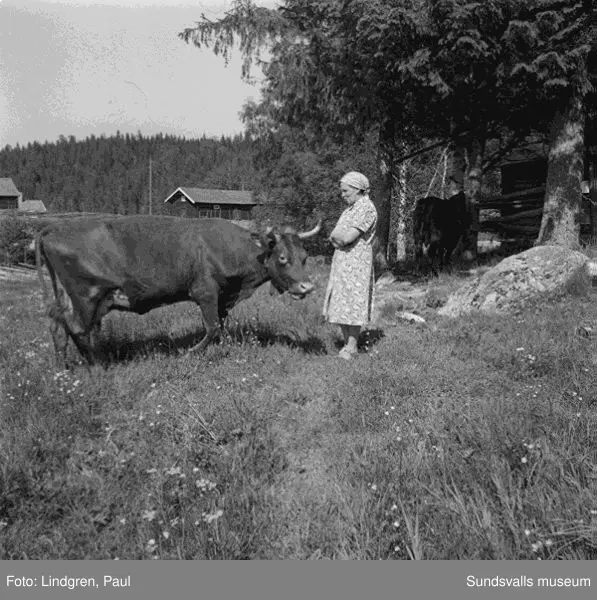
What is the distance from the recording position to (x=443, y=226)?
15.0 m

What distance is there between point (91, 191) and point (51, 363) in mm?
155894

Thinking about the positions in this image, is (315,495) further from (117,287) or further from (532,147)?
(532,147)

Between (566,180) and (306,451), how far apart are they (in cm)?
981

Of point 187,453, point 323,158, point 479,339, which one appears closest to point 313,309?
point 479,339

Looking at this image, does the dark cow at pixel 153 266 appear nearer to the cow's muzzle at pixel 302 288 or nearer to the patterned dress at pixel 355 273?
the cow's muzzle at pixel 302 288

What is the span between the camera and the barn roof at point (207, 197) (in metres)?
91.0

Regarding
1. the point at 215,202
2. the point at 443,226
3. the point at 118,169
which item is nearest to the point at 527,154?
the point at 443,226

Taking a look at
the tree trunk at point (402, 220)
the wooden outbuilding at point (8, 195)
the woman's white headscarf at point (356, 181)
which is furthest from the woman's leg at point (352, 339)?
the wooden outbuilding at point (8, 195)

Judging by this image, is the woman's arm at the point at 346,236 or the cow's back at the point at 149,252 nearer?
the cow's back at the point at 149,252

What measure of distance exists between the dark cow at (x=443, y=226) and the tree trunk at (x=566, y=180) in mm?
3251

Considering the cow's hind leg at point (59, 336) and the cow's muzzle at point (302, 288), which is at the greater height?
the cow's muzzle at point (302, 288)

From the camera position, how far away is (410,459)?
3736 mm

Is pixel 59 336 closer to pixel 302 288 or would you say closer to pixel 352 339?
pixel 302 288

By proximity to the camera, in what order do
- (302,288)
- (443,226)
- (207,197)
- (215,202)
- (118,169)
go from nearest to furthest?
(302,288), (443,226), (215,202), (207,197), (118,169)
